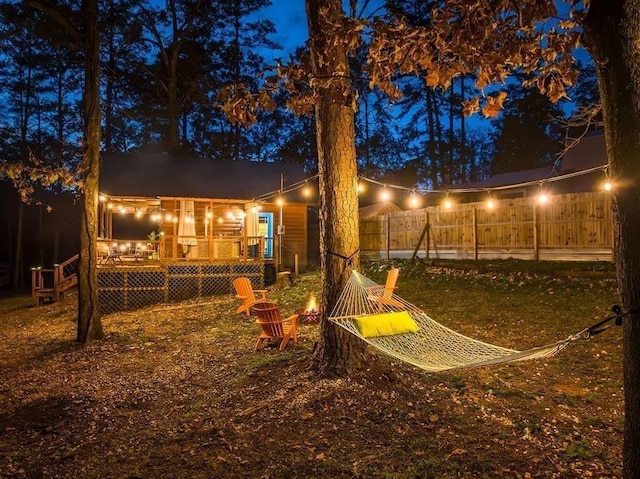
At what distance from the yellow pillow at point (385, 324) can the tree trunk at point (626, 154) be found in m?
2.57

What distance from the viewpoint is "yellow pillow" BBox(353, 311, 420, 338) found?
15.3 ft

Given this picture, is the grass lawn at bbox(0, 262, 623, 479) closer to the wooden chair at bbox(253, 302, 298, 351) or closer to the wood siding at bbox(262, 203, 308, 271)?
the wooden chair at bbox(253, 302, 298, 351)

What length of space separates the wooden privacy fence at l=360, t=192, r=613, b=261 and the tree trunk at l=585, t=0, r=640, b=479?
32.1ft

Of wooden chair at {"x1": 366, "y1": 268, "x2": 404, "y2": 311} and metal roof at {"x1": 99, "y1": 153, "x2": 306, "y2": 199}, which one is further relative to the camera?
metal roof at {"x1": 99, "y1": 153, "x2": 306, "y2": 199}

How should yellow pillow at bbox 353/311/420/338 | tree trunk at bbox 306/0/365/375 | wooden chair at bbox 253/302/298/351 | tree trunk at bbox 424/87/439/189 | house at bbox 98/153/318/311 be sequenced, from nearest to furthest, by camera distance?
yellow pillow at bbox 353/311/420/338, tree trunk at bbox 306/0/365/375, wooden chair at bbox 253/302/298/351, house at bbox 98/153/318/311, tree trunk at bbox 424/87/439/189

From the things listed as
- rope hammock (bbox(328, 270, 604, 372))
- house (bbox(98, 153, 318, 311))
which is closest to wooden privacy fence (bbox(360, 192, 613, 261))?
house (bbox(98, 153, 318, 311))

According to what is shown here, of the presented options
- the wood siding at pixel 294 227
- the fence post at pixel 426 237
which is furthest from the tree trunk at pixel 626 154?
the wood siding at pixel 294 227

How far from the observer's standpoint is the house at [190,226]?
13.5 meters

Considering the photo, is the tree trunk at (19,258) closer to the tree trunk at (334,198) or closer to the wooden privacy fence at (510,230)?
the wooden privacy fence at (510,230)

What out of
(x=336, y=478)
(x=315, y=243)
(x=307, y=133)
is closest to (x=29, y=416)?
(x=336, y=478)

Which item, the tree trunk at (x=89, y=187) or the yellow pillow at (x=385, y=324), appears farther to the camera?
the tree trunk at (x=89, y=187)

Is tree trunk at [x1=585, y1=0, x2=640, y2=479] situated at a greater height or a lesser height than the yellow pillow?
greater

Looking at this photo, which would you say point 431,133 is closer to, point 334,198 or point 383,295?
point 383,295

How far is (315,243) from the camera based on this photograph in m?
24.0
